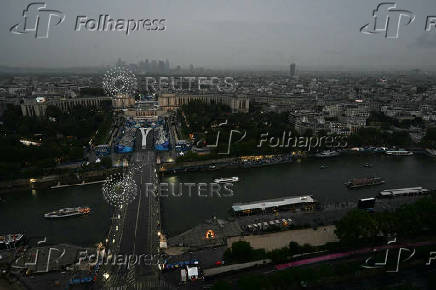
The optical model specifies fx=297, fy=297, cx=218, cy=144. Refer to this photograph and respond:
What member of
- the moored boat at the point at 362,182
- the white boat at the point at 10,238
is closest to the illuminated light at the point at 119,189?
the white boat at the point at 10,238

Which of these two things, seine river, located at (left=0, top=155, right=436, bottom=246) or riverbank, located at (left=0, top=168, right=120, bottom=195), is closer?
seine river, located at (left=0, top=155, right=436, bottom=246)

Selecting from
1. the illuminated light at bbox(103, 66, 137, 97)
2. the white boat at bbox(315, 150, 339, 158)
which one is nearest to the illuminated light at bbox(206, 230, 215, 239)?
the white boat at bbox(315, 150, 339, 158)

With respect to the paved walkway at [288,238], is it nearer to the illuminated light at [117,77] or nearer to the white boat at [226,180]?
the white boat at [226,180]

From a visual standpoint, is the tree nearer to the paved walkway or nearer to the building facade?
the paved walkway

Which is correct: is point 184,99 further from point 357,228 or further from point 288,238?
point 357,228

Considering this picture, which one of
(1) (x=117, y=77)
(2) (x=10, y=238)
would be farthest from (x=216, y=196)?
(1) (x=117, y=77)

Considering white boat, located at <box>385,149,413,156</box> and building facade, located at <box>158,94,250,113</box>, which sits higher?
building facade, located at <box>158,94,250,113</box>
